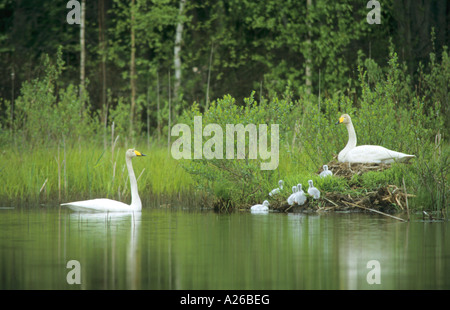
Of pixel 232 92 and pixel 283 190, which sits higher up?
pixel 232 92

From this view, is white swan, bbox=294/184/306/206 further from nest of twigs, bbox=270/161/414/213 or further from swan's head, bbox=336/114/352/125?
swan's head, bbox=336/114/352/125

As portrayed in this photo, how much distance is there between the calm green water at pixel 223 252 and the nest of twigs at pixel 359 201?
0.99 meters

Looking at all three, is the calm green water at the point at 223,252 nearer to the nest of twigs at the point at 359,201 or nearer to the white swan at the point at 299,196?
the white swan at the point at 299,196

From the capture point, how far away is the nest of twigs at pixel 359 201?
13383 mm

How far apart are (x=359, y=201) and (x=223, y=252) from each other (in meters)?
5.26

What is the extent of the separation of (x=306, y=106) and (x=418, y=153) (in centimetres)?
420

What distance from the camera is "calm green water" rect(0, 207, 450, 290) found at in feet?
23.6

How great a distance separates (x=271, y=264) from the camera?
8.07 meters

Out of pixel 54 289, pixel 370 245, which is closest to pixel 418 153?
pixel 370 245

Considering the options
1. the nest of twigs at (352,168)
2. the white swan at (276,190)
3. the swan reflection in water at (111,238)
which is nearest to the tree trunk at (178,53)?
the nest of twigs at (352,168)
